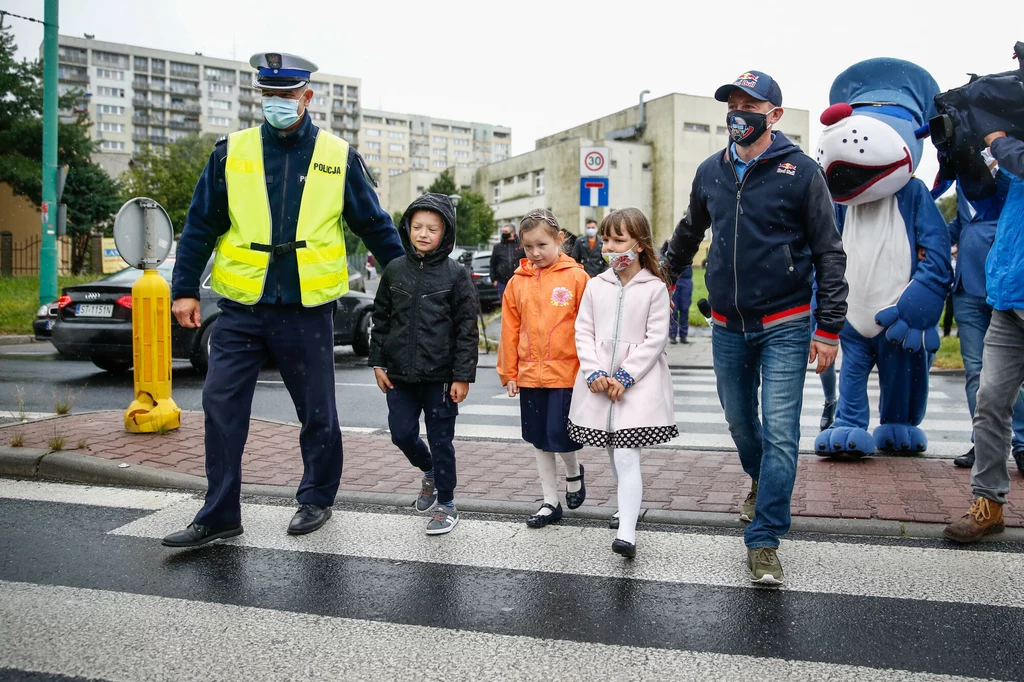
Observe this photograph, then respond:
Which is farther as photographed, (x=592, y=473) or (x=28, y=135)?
(x=28, y=135)

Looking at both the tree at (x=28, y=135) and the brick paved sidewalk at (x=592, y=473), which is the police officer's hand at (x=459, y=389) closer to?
the brick paved sidewalk at (x=592, y=473)

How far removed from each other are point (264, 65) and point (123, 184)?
39562 mm

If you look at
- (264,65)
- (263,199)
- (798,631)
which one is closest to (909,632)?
(798,631)

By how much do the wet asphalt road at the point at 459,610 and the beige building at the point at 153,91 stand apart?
398 feet

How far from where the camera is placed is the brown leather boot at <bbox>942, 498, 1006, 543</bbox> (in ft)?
13.9

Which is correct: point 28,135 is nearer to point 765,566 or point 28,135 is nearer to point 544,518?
point 544,518

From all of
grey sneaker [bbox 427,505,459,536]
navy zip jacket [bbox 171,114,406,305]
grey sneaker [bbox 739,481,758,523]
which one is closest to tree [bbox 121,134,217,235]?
navy zip jacket [bbox 171,114,406,305]

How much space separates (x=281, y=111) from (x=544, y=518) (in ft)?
7.74

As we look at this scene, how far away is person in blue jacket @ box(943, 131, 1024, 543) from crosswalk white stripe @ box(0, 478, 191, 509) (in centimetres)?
409

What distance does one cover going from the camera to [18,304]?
19516mm

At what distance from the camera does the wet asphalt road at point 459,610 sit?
3.05m

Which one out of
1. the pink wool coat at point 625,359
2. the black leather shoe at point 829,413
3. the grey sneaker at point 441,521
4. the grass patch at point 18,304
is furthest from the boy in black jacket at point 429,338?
the grass patch at point 18,304

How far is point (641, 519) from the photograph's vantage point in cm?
473

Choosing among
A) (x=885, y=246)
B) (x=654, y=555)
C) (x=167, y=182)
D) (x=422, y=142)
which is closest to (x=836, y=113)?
(x=885, y=246)
